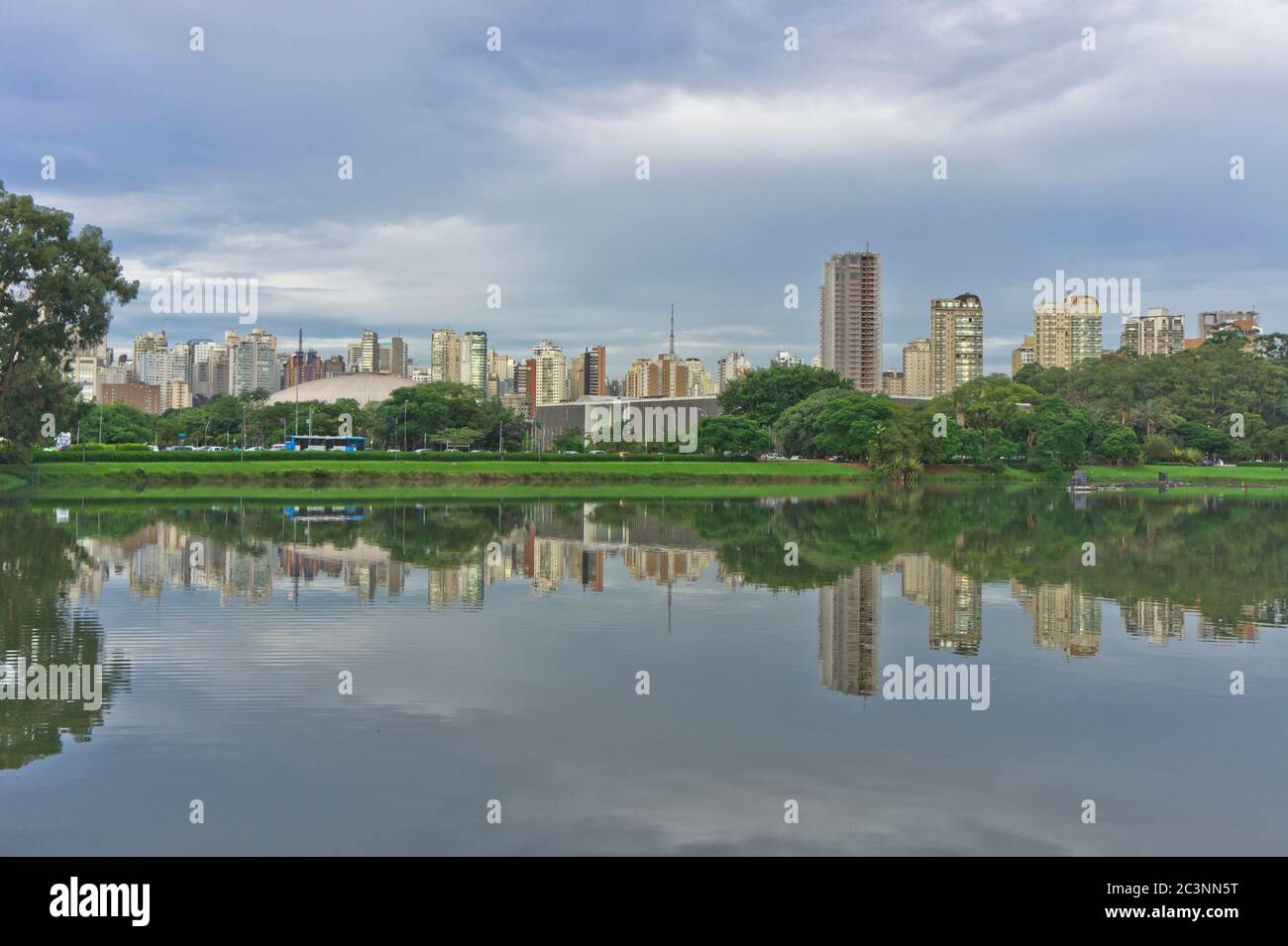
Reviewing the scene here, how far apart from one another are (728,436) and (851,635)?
78263 millimetres

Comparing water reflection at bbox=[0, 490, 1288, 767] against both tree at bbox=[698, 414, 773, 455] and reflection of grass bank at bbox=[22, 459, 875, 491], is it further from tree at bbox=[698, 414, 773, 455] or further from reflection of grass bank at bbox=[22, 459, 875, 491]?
tree at bbox=[698, 414, 773, 455]

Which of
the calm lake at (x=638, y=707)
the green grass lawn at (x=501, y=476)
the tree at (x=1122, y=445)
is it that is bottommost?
the calm lake at (x=638, y=707)

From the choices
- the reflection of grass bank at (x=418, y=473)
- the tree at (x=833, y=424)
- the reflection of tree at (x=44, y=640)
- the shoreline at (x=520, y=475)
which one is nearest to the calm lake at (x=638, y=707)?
the reflection of tree at (x=44, y=640)

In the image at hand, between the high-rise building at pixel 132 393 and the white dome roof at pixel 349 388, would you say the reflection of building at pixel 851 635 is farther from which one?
the high-rise building at pixel 132 393

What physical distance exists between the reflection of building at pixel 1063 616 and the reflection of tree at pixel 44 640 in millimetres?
11463

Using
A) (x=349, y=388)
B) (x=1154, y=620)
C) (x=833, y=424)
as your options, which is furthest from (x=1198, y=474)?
(x=349, y=388)

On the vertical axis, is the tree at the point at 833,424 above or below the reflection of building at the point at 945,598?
above

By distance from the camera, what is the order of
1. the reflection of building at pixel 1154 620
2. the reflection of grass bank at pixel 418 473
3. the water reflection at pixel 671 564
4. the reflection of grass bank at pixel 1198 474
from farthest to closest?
1. the reflection of grass bank at pixel 1198 474
2. the reflection of grass bank at pixel 418 473
3. the reflection of building at pixel 1154 620
4. the water reflection at pixel 671 564

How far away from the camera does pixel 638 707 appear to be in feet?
37.1

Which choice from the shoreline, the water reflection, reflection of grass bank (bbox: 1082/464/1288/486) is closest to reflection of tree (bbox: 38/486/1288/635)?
the water reflection

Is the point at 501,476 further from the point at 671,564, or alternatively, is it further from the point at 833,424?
the point at 671,564

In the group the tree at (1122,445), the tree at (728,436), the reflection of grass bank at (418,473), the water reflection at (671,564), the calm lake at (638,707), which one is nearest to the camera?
the calm lake at (638,707)

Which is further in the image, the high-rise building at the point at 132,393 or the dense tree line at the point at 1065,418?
the high-rise building at the point at 132,393

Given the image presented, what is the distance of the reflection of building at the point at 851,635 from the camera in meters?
12.7
